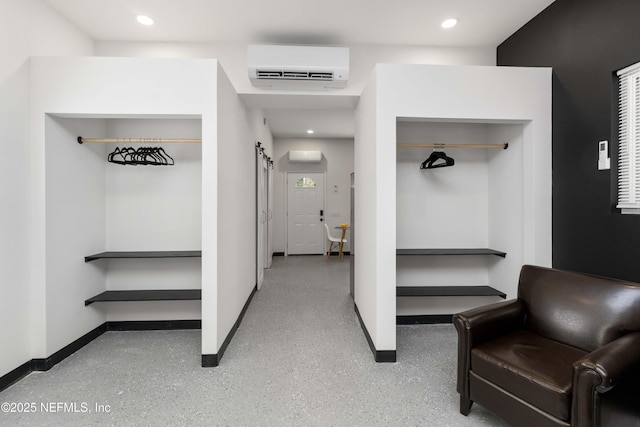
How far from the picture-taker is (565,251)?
2441mm

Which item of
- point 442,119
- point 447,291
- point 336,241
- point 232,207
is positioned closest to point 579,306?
point 447,291

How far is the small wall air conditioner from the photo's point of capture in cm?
272

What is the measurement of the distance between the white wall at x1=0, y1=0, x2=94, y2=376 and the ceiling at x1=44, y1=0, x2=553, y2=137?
421mm

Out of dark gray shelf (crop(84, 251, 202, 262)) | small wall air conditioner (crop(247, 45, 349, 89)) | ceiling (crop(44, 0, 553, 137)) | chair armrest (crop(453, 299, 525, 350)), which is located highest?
ceiling (crop(44, 0, 553, 137))

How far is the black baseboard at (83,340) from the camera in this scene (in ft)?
7.14

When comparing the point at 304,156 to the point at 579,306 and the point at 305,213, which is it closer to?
the point at 305,213

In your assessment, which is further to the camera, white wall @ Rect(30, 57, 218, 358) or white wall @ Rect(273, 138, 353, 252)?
white wall @ Rect(273, 138, 353, 252)

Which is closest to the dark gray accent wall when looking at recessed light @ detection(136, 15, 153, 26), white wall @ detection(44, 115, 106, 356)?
recessed light @ detection(136, 15, 153, 26)

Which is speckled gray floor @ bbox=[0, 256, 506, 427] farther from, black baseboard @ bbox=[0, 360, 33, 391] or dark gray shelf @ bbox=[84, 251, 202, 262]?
dark gray shelf @ bbox=[84, 251, 202, 262]

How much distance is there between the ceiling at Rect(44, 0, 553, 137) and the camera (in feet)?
8.13

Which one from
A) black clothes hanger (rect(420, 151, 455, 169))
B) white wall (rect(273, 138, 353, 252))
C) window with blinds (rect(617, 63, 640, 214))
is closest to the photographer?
window with blinds (rect(617, 63, 640, 214))

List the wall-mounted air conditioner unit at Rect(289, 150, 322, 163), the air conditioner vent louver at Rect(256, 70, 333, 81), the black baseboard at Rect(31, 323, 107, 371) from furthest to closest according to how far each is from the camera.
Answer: the wall-mounted air conditioner unit at Rect(289, 150, 322, 163) < the air conditioner vent louver at Rect(256, 70, 333, 81) < the black baseboard at Rect(31, 323, 107, 371)

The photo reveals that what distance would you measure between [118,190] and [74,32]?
147 centimetres

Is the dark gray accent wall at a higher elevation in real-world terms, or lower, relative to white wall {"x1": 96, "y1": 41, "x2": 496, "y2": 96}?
lower
